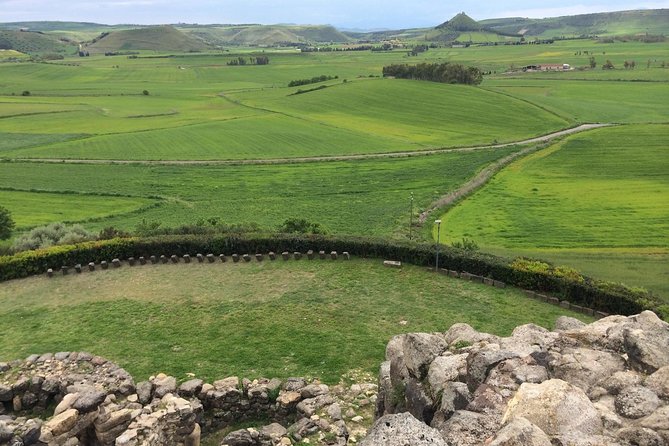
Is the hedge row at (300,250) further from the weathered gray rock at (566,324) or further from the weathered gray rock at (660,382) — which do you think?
the weathered gray rock at (660,382)

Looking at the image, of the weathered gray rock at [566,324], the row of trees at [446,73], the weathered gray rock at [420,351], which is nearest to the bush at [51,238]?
the weathered gray rock at [420,351]

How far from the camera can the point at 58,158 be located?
71.0 meters

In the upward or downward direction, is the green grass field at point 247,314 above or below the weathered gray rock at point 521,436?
below

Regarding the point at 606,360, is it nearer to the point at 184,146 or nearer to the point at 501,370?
the point at 501,370

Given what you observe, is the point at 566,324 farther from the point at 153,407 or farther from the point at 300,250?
the point at 300,250

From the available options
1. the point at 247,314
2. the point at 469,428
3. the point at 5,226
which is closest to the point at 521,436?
the point at 469,428

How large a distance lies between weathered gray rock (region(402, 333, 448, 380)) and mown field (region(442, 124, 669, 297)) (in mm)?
21850

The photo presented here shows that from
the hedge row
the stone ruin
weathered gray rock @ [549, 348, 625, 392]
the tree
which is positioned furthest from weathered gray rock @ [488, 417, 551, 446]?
the tree

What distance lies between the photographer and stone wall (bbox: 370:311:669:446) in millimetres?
9328

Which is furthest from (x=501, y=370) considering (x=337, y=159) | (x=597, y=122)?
(x=597, y=122)

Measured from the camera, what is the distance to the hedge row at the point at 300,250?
26094mm

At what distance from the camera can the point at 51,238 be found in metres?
34.5

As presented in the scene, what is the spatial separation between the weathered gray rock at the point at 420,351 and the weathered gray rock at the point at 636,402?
4.43 meters

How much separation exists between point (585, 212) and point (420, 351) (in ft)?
125
